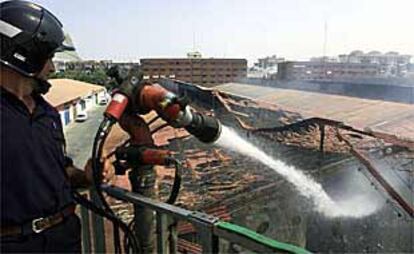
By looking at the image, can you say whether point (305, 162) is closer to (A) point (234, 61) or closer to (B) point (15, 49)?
(B) point (15, 49)

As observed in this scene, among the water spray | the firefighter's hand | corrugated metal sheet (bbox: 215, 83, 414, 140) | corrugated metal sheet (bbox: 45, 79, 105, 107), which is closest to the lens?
the firefighter's hand

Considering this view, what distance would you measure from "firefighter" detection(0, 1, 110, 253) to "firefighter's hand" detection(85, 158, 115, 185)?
9.0 inches

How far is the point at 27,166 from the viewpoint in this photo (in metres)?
1.52

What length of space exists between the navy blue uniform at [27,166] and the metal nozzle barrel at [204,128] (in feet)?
2.92

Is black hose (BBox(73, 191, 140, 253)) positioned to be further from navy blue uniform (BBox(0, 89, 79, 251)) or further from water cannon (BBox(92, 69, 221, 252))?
navy blue uniform (BBox(0, 89, 79, 251))

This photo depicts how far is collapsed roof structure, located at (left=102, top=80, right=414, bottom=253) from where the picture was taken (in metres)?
5.83

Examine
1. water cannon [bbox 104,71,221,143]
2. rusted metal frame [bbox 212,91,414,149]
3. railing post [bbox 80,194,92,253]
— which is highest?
water cannon [bbox 104,71,221,143]

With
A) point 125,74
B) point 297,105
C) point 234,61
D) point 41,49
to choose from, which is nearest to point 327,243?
point 125,74

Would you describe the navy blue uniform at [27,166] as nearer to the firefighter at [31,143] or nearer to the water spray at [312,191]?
the firefighter at [31,143]

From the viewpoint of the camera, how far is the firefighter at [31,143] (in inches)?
59.3

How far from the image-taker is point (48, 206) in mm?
1599

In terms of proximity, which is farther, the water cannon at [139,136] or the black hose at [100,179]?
the water cannon at [139,136]

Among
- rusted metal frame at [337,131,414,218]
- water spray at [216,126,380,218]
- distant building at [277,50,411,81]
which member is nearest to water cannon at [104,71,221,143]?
water spray at [216,126,380,218]

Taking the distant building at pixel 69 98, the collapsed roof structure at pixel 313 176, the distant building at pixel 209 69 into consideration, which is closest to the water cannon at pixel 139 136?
the collapsed roof structure at pixel 313 176
